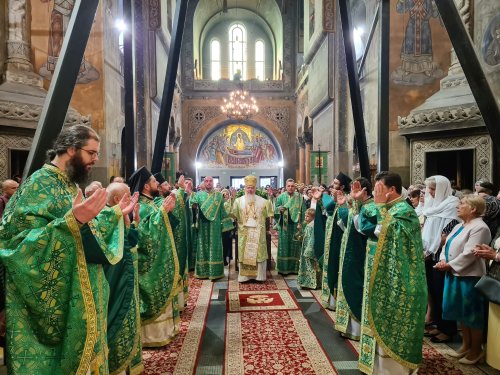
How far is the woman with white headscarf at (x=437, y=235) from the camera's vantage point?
13.3ft

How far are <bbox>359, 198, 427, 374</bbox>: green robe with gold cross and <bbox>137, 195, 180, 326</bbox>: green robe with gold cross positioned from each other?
2.07m

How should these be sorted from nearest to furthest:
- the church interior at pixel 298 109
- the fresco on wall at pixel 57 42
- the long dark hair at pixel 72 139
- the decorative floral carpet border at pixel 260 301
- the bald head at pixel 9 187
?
the long dark hair at pixel 72 139 < the church interior at pixel 298 109 < the bald head at pixel 9 187 < the decorative floral carpet border at pixel 260 301 < the fresco on wall at pixel 57 42

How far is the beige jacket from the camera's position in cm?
335

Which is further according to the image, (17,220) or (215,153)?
(215,153)

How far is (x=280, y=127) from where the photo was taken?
22312mm

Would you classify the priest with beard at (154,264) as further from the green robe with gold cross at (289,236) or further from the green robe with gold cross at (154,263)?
the green robe with gold cross at (289,236)

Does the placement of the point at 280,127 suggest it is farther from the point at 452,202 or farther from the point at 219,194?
the point at 452,202

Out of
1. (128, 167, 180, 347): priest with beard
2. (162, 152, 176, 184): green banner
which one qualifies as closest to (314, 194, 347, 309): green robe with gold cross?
(128, 167, 180, 347): priest with beard

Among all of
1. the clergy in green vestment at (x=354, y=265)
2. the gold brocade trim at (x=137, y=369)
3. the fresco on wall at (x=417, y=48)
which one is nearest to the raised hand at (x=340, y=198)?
the clergy in green vestment at (x=354, y=265)

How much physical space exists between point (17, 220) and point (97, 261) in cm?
46

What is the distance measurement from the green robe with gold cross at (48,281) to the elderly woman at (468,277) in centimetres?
312

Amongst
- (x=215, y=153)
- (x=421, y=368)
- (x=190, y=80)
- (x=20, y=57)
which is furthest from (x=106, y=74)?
(x=215, y=153)

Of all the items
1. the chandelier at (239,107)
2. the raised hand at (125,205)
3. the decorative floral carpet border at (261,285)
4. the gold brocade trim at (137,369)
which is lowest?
the decorative floral carpet border at (261,285)

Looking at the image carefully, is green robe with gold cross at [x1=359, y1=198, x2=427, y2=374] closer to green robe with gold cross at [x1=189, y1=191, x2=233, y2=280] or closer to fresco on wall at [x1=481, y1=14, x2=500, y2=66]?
green robe with gold cross at [x1=189, y1=191, x2=233, y2=280]
